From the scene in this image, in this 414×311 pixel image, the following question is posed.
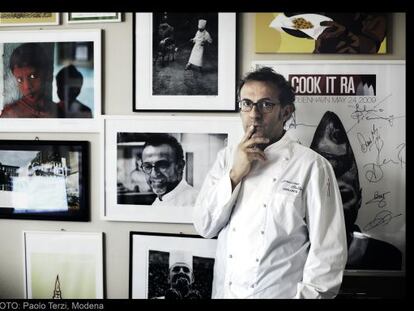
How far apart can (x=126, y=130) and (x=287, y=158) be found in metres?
0.45

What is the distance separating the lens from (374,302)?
1297mm

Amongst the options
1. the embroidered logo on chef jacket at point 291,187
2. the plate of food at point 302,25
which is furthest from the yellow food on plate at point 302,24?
the embroidered logo on chef jacket at point 291,187

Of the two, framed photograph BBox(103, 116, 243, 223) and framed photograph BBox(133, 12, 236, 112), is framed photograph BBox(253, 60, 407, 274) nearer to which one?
framed photograph BBox(133, 12, 236, 112)

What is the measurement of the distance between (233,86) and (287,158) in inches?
9.7

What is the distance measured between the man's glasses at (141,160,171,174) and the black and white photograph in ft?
0.64

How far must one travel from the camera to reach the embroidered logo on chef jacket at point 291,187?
1.23 meters

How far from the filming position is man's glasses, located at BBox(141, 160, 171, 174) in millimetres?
1294

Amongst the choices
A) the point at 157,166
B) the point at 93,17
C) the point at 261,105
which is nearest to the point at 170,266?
the point at 157,166

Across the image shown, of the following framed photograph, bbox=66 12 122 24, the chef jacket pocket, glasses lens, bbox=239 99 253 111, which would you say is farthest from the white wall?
the chef jacket pocket
